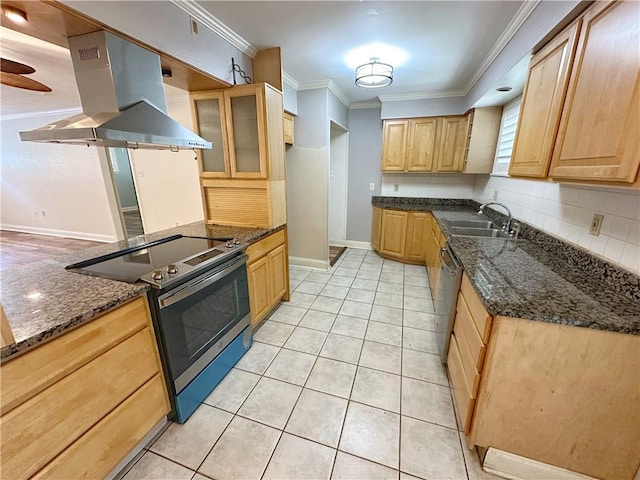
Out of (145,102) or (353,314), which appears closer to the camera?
(145,102)

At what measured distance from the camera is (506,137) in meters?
2.86

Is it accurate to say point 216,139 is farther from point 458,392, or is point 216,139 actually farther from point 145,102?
point 458,392

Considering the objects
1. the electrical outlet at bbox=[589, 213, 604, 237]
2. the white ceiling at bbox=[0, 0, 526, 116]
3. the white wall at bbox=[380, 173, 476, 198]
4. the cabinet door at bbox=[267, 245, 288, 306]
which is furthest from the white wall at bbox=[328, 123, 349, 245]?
the electrical outlet at bbox=[589, 213, 604, 237]

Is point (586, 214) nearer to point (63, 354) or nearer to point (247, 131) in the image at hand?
point (247, 131)

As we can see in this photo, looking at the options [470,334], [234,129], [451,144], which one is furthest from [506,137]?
[234,129]

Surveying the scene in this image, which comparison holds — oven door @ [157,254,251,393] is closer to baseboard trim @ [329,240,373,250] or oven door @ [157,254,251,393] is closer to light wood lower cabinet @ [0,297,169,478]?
light wood lower cabinet @ [0,297,169,478]

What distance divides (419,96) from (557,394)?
11.8 feet

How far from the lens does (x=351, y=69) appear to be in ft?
8.83

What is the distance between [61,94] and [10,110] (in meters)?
1.92

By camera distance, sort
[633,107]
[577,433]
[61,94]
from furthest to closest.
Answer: [61,94]
[577,433]
[633,107]

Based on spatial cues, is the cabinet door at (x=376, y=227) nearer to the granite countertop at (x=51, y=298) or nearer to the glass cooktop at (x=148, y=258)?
the glass cooktop at (x=148, y=258)

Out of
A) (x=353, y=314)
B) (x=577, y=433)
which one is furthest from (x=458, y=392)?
(x=353, y=314)

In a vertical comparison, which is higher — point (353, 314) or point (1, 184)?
point (1, 184)

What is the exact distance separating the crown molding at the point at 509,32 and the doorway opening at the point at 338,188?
1961mm
